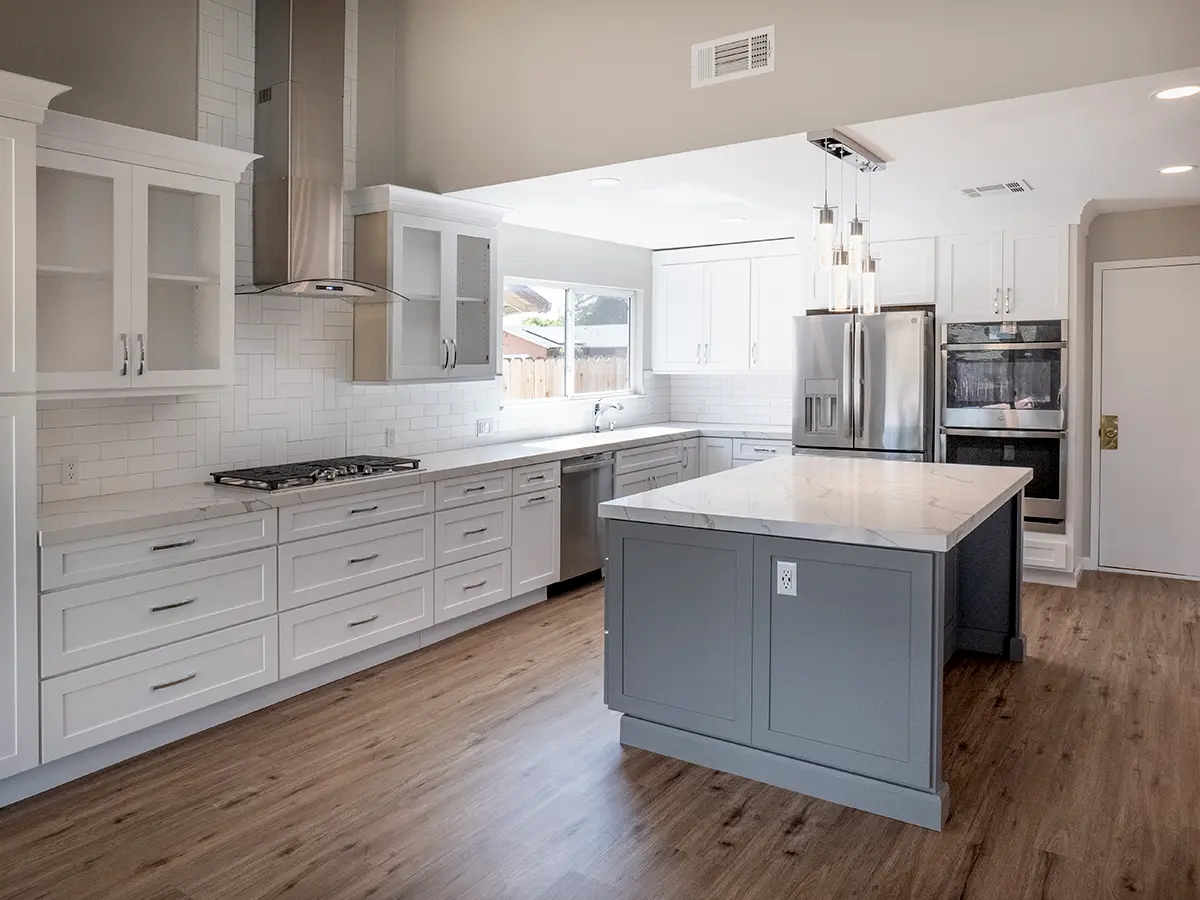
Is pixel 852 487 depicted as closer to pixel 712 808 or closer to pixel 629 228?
pixel 712 808

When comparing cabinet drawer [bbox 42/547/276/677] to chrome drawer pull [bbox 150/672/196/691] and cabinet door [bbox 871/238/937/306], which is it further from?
cabinet door [bbox 871/238/937/306]

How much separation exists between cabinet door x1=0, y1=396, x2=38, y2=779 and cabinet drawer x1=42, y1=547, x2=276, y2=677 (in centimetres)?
7

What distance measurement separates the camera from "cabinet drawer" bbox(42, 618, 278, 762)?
311cm

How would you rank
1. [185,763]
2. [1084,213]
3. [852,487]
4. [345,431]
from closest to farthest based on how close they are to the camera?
[185,763], [852,487], [345,431], [1084,213]

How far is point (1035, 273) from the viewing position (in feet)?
19.4

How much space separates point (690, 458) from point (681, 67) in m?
3.56

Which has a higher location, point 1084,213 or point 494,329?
point 1084,213

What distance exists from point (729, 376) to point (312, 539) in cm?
A: 465

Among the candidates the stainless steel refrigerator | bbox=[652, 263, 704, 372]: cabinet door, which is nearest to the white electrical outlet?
the stainless steel refrigerator

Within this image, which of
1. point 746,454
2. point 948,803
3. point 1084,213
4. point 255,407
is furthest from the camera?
point 746,454

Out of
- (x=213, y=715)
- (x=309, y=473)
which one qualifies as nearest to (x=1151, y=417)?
(x=309, y=473)

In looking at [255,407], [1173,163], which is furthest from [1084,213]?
[255,407]

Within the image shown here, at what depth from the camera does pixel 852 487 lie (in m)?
3.89

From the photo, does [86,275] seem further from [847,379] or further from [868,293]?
[847,379]
